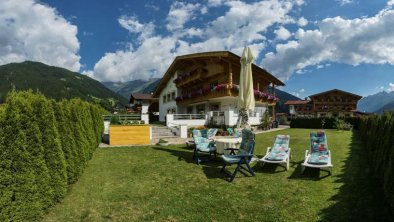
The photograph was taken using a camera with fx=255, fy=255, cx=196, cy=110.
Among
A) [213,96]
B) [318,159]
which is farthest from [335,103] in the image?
[318,159]

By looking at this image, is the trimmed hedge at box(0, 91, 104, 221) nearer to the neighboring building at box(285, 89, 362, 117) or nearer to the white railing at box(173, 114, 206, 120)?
the white railing at box(173, 114, 206, 120)

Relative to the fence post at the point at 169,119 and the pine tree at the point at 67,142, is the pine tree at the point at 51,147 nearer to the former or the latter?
the pine tree at the point at 67,142

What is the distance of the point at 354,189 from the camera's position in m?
5.87

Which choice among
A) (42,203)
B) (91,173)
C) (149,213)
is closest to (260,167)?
(149,213)

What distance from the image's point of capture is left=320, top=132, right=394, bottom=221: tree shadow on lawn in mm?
4523

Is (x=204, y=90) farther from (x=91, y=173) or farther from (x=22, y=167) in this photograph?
(x=22, y=167)

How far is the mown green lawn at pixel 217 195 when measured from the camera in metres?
4.73

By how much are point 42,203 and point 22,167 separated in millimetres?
799

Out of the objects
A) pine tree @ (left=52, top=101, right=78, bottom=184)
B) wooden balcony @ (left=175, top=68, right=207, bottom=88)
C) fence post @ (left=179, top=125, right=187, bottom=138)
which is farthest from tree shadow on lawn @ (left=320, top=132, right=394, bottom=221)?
wooden balcony @ (left=175, top=68, right=207, bottom=88)

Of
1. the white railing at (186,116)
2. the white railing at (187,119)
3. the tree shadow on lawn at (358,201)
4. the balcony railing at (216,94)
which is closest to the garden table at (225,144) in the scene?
the tree shadow on lawn at (358,201)

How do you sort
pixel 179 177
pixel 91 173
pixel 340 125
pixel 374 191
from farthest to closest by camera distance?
pixel 340 125 < pixel 91 173 < pixel 179 177 < pixel 374 191

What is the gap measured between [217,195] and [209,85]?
2105 centimetres

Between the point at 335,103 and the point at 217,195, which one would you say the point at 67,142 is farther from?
the point at 335,103

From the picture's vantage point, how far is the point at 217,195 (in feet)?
18.9
